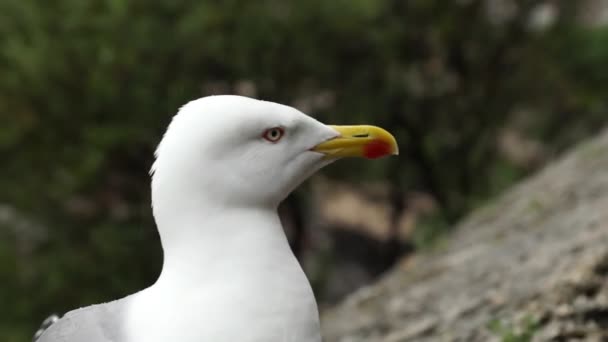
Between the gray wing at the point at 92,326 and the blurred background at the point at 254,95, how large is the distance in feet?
13.9

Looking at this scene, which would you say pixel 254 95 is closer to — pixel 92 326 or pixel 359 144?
pixel 359 144

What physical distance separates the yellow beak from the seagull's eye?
91mm

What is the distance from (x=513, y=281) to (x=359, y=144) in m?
1.96

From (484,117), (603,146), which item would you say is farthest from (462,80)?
(603,146)

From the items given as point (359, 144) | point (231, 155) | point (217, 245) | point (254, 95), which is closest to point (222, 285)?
point (217, 245)

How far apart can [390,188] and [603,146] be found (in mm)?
3203

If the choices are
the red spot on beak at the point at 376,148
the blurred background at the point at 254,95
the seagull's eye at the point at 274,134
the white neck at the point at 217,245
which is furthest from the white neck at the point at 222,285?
the blurred background at the point at 254,95

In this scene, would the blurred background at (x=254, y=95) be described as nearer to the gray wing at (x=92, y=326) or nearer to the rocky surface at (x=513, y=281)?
the rocky surface at (x=513, y=281)

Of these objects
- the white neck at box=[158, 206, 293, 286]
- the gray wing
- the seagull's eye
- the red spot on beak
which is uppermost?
the seagull's eye

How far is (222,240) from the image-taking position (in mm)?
1676

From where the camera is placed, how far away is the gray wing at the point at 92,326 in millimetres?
1682

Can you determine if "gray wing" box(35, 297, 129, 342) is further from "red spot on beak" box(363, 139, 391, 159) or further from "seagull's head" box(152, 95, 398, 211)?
"red spot on beak" box(363, 139, 391, 159)

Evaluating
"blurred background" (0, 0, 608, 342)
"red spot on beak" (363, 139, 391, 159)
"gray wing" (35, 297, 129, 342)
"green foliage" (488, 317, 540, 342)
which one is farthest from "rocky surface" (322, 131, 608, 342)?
"blurred background" (0, 0, 608, 342)

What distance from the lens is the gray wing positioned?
168cm
